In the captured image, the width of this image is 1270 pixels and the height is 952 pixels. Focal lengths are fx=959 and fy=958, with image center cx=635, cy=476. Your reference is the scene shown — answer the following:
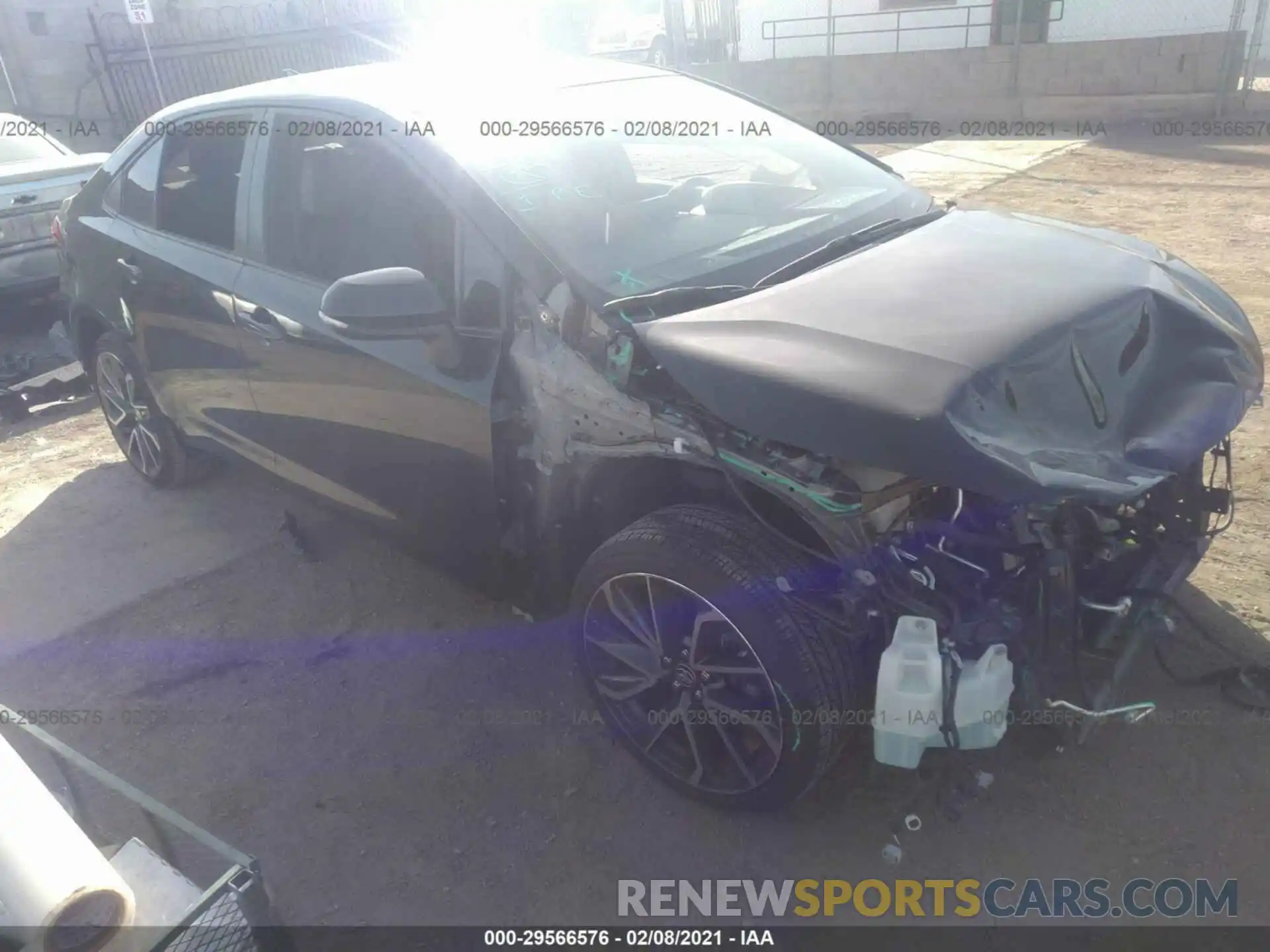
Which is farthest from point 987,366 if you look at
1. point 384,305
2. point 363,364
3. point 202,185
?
point 202,185

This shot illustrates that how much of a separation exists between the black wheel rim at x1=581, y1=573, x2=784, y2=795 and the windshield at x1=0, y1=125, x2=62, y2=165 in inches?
265

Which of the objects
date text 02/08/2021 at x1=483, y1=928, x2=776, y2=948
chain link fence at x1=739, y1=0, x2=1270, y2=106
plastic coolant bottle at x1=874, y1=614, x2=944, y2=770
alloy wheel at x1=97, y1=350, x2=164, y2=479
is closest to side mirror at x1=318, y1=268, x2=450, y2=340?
plastic coolant bottle at x1=874, y1=614, x2=944, y2=770

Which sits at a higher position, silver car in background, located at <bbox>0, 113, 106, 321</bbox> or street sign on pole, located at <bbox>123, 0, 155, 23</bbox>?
street sign on pole, located at <bbox>123, 0, 155, 23</bbox>

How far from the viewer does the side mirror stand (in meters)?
2.58

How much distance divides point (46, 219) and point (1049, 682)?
700cm

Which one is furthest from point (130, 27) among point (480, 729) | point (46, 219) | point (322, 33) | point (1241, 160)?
point (480, 729)

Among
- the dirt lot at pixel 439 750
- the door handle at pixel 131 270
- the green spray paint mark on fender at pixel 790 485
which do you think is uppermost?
the door handle at pixel 131 270

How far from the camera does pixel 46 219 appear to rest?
661 centimetres

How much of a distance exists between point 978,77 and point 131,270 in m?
14.2

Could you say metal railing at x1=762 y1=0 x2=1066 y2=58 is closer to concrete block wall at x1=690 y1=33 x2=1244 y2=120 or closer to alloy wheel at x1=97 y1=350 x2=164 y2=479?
concrete block wall at x1=690 y1=33 x2=1244 y2=120

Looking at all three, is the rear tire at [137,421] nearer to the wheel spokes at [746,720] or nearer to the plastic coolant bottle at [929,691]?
the wheel spokes at [746,720]

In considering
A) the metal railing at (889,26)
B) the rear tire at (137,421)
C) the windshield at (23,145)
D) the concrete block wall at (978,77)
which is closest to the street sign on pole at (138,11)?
the windshield at (23,145)

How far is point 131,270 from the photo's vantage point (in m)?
4.09

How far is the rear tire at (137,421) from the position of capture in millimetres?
4473
